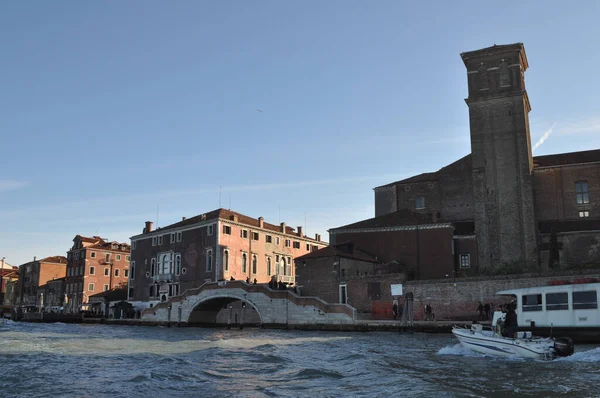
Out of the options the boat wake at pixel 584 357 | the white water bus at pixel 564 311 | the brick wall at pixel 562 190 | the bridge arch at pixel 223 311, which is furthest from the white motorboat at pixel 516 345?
the bridge arch at pixel 223 311

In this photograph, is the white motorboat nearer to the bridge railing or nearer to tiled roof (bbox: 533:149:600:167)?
the bridge railing

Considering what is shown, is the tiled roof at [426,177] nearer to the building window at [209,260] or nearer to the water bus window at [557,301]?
the building window at [209,260]

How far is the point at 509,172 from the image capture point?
43344 millimetres

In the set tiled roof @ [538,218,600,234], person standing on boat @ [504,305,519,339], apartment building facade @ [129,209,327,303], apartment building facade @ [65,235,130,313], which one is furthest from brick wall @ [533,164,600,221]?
apartment building facade @ [65,235,130,313]

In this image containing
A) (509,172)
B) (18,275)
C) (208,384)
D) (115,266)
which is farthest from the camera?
(18,275)

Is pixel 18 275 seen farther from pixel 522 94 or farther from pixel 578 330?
pixel 578 330

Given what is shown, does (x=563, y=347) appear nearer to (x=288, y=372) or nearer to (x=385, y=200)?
(x=288, y=372)

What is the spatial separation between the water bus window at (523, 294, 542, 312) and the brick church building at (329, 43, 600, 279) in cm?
1430

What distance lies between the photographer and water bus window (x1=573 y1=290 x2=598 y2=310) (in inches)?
977

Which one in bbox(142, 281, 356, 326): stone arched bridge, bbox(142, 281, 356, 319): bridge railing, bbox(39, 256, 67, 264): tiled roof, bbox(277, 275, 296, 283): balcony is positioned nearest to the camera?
bbox(142, 281, 356, 319): bridge railing

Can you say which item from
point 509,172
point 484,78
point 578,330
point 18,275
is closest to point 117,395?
point 578,330

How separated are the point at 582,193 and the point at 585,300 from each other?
21.5 metres

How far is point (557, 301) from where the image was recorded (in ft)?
83.8

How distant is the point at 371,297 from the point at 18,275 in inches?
2902
